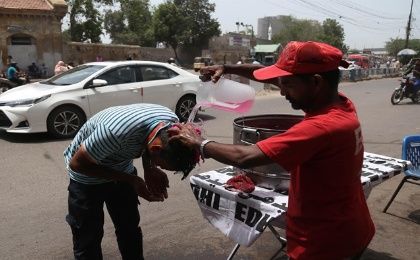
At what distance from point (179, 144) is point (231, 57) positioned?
50606 millimetres

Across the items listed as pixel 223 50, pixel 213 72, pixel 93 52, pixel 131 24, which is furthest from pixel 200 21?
pixel 213 72

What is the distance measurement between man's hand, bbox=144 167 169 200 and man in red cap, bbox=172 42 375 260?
0.62 metres

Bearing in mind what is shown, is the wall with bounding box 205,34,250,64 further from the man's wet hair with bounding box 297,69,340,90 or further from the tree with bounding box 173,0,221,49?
the man's wet hair with bounding box 297,69,340,90

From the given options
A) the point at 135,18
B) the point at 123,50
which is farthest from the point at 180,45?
the point at 123,50

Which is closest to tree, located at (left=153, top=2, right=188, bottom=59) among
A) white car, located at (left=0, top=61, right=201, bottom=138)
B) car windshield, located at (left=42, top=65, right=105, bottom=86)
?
white car, located at (left=0, top=61, right=201, bottom=138)

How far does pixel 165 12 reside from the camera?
4784 cm

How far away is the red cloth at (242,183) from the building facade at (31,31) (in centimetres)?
2737

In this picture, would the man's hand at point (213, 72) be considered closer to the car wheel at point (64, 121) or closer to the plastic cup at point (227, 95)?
the plastic cup at point (227, 95)

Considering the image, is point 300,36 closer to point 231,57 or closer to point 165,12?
point 231,57

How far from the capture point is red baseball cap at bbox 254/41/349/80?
163cm

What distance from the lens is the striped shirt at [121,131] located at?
2133 millimetres

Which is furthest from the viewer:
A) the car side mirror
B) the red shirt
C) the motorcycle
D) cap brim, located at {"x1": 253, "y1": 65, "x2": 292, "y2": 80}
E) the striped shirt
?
the motorcycle

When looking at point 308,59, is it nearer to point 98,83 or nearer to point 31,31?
point 98,83

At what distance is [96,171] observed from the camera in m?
2.26
